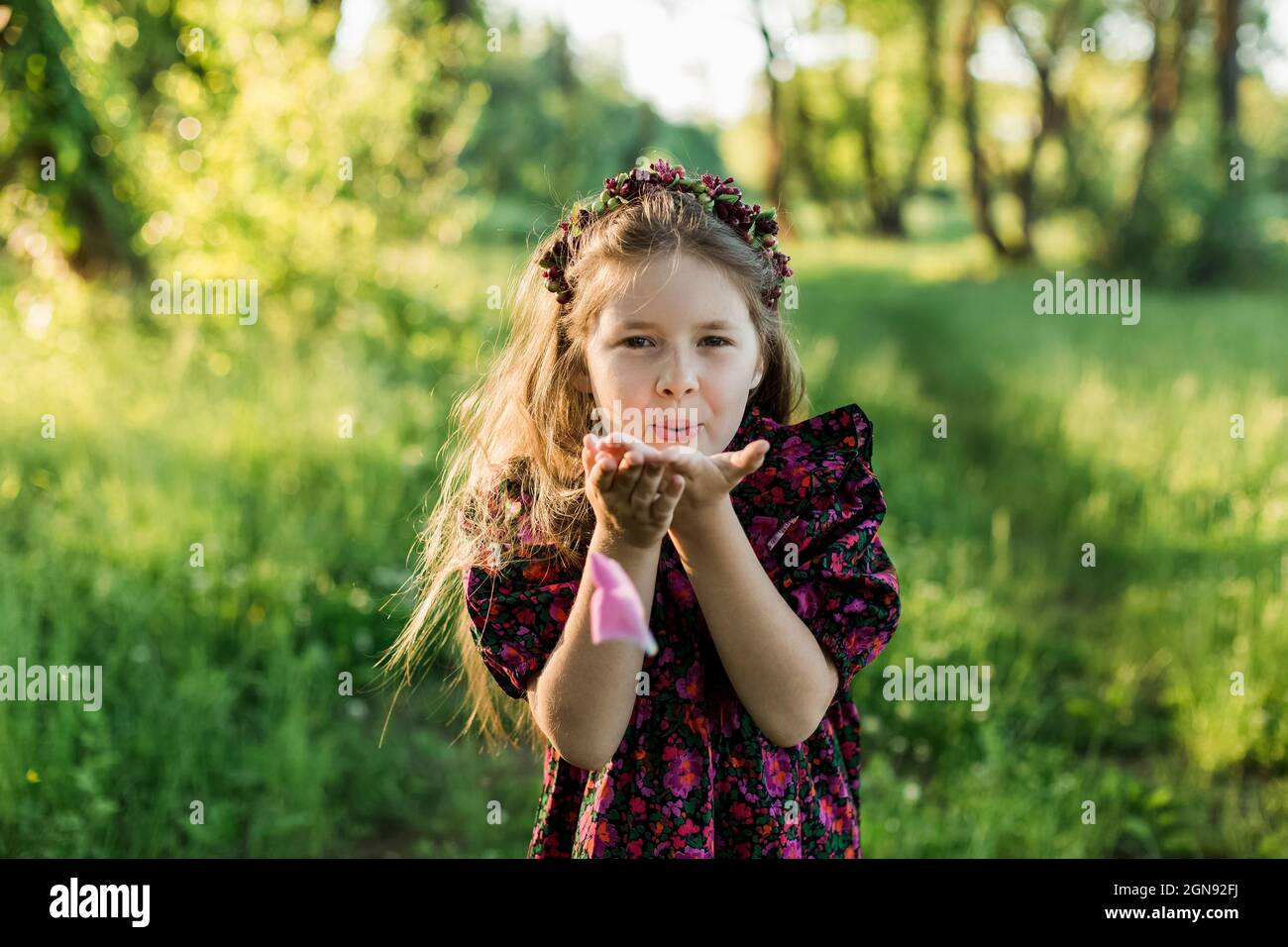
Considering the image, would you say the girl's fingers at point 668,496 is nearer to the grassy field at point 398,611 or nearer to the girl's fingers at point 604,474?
the girl's fingers at point 604,474

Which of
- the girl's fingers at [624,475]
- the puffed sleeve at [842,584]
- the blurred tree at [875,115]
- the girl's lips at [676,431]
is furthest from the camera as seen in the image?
the blurred tree at [875,115]

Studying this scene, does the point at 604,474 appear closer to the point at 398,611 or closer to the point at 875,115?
the point at 398,611

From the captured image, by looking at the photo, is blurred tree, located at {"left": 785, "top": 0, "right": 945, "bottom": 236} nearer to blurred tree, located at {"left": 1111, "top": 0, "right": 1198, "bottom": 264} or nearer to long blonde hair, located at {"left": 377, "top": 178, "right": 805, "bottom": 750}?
blurred tree, located at {"left": 1111, "top": 0, "right": 1198, "bottom": 264}

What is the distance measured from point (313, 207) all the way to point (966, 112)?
19.2m

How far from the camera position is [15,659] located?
371 centimetres

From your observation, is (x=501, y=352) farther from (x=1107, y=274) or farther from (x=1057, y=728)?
(x=1107, y=274)

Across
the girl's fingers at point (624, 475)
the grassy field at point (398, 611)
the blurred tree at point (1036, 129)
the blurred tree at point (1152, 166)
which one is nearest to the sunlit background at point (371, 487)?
the grassy field at point (398, 611)

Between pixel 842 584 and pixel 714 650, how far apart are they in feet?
0.79

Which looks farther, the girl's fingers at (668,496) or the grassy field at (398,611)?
the grassy field at (398,611)

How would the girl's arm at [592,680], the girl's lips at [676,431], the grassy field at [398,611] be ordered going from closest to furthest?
the girl's arm at [592,680] < the girl's lips at [676,431] < the grassy field at [398,611]

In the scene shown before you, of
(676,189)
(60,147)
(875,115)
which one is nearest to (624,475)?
(676,189)

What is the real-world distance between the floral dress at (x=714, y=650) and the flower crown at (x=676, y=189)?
0.36 meters

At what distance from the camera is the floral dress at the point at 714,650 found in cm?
185
